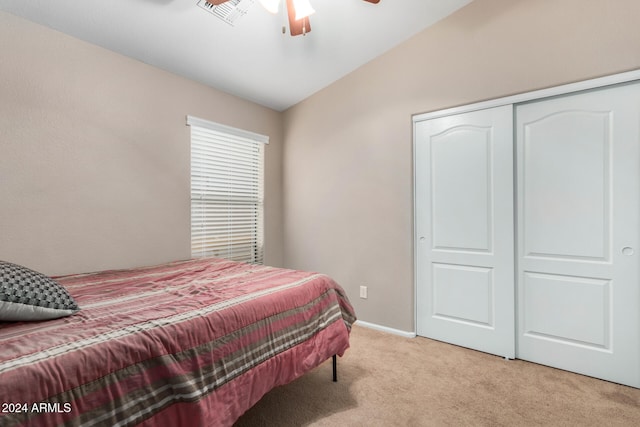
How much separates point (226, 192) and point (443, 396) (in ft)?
8.67

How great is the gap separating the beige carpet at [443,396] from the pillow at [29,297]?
41.1 inches

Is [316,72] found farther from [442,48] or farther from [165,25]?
[165,25]

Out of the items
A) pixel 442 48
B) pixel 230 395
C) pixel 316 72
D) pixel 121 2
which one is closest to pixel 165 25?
pixel 121 2

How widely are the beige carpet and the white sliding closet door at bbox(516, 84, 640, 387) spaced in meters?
0.22

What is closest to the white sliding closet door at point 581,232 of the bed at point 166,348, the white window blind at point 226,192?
the bed at point 166,348

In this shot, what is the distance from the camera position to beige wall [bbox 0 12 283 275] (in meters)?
2.00

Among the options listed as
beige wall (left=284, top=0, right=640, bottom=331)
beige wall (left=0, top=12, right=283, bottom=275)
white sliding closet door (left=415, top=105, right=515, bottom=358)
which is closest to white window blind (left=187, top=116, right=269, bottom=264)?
beige wall (left=0, top=12, right=283, bottom=275)

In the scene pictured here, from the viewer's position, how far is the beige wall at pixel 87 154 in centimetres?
200

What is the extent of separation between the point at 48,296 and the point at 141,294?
1.38 feet

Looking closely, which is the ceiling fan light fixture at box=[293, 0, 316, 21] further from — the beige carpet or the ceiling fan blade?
the beige carpet

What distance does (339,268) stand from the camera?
338 cm

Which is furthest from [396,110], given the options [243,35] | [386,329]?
[386,329]

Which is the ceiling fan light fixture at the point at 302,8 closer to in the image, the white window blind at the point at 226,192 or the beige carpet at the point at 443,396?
the white window blind at the point at 226,192

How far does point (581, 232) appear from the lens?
7.14 ft
